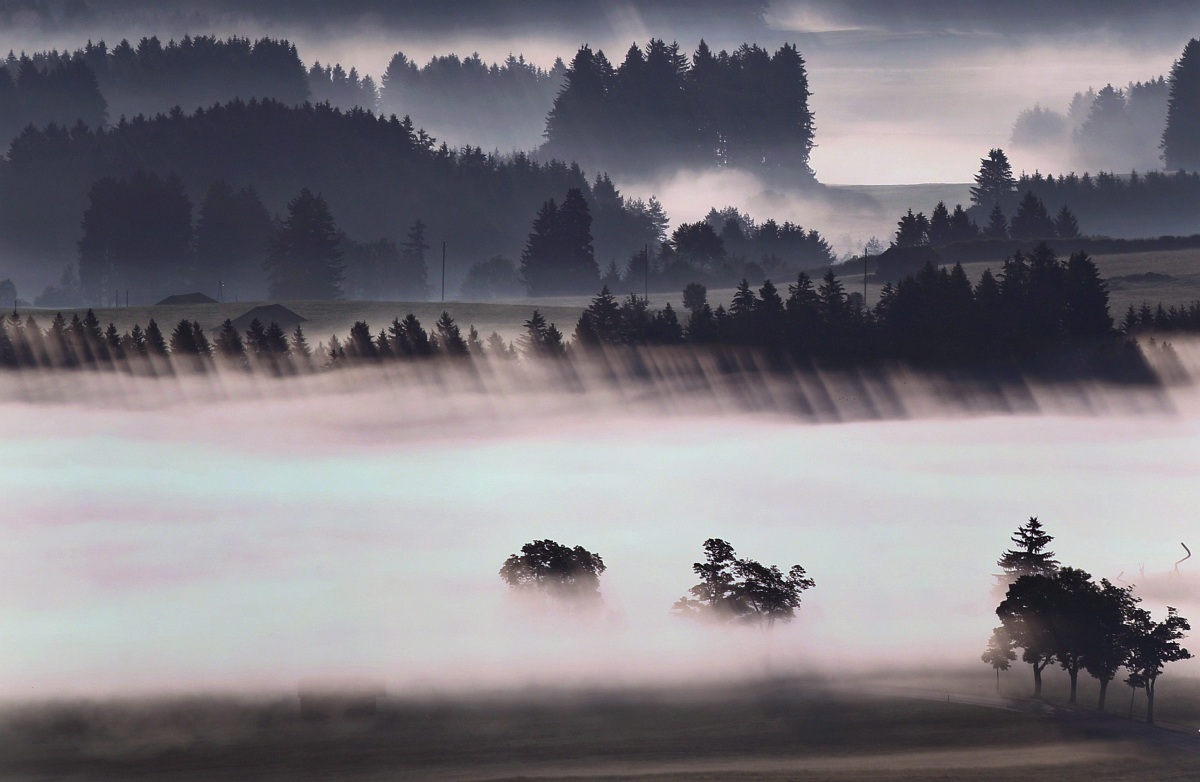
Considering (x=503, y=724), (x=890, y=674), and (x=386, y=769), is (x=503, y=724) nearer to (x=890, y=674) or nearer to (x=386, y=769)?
(x=386, y=769)

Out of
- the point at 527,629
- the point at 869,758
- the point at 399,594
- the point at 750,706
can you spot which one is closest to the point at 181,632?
the point at 399,594

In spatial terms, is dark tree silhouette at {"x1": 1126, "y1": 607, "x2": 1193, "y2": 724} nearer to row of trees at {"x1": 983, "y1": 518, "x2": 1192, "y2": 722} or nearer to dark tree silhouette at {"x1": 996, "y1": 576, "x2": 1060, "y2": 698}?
row of trees at {"x1": 983, "y1": 518, "x2": 1192, "y2": 722}

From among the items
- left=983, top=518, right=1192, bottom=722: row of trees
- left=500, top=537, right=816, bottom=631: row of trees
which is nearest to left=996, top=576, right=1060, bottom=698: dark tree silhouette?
left=983, top=518, right=1192, bottom=722: row of trees

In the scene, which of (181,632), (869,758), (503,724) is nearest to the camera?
(869,758)

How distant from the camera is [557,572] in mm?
136625

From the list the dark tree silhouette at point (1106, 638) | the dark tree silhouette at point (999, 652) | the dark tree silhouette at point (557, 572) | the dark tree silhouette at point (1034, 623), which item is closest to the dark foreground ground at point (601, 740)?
the dark tree silhouette at point (999, 652)

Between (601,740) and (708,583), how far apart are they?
28.7 m

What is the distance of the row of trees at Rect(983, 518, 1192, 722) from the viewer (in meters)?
114

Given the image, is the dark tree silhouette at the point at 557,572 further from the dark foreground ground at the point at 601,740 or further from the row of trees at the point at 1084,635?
the row of trees at the point at 1084,635

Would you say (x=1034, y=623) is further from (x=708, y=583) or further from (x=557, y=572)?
(x=557, y=572)

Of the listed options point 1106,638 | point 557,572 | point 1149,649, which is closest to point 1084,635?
point 1106,638

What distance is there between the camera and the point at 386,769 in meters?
102

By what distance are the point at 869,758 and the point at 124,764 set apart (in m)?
43.8

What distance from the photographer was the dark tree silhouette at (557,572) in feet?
443
